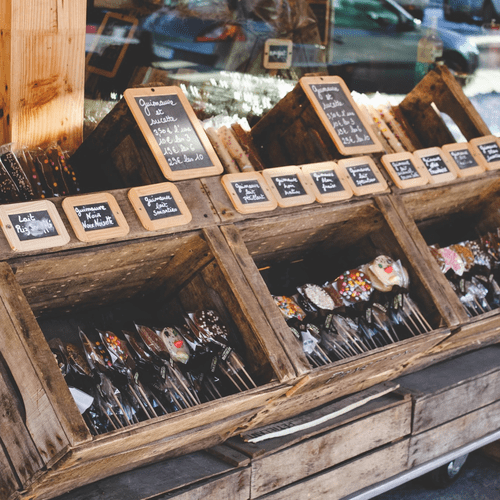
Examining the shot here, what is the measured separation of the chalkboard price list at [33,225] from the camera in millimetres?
1696

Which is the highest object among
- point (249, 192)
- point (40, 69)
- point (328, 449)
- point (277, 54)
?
point (277, 54)

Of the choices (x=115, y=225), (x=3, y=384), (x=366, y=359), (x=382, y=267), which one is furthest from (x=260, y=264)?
(x=3, y=384)

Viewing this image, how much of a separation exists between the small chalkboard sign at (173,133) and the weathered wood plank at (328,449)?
A: 0.94 m

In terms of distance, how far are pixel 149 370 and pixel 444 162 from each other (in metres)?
1.46

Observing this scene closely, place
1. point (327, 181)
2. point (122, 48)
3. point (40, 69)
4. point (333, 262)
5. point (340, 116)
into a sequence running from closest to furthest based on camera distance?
point (40, 69)
point (327, 181)
point (340, 116)
point (333, 262)
point (122, 48)

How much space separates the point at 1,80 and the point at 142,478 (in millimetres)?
1278

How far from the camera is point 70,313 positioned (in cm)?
225

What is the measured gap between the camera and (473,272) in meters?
2.69

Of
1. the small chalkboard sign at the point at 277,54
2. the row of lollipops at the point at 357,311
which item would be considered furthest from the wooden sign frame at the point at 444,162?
the small chalkboard sign at the point at 277,54

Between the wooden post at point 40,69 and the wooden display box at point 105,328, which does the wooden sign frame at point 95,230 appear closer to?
the wooden display box at point 105,328

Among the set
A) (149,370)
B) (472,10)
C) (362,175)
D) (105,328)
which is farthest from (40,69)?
(472,10)

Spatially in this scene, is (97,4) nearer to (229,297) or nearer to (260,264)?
(260,264)

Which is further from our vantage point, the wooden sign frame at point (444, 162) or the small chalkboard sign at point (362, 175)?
the wooden sign frame at point (444, 162)

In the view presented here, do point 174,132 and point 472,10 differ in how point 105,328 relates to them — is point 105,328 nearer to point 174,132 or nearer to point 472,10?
point 174,132
